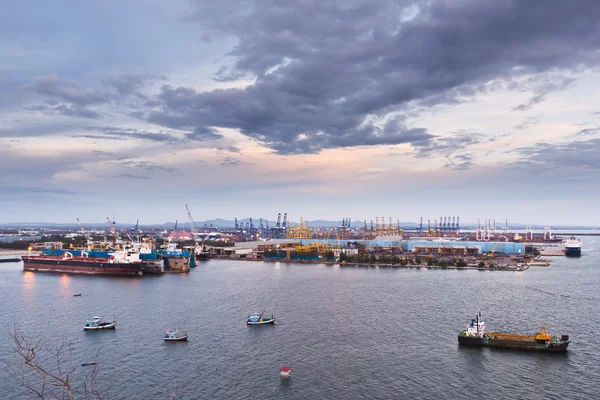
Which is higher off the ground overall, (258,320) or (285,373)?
(258,320)

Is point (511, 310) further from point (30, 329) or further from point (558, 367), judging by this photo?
point (30, 329)

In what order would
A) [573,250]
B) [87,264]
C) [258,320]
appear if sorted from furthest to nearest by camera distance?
1. [573,250]
2. [87,264]
3. [258,320]

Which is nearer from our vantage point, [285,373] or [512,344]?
[285,373]

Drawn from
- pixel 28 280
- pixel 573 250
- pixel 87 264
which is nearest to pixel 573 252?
pixel 573 250

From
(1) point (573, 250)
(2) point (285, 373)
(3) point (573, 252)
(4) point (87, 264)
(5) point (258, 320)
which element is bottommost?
(2) point (285, 373)

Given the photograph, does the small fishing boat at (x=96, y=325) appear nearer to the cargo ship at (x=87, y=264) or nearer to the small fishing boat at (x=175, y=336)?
the small fishing boat at (x=175, y=336)

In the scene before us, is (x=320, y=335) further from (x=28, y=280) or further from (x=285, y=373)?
(x=28, y=280)

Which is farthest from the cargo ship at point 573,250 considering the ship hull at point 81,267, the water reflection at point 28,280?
the water reflection at point 28,280

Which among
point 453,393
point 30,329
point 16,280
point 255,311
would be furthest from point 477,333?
point 16,280
